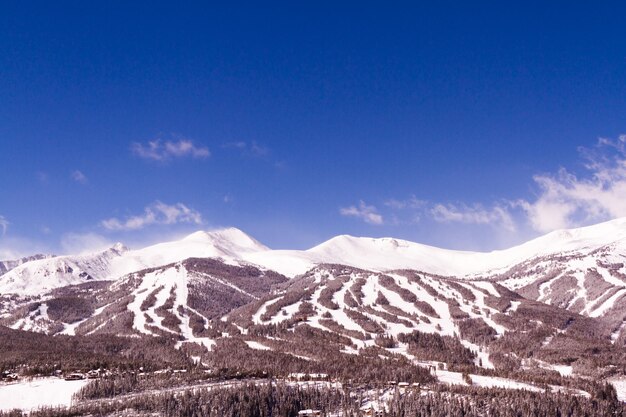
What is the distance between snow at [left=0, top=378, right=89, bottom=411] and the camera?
98.6 metres

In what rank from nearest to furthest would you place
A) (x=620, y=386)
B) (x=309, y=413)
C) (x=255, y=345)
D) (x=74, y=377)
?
(x=309, y=413)
(x=74, y=377)
(x=620, y=386)
(x=255, y=345)

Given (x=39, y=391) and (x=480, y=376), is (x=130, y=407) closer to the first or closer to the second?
(x=39, y=391)

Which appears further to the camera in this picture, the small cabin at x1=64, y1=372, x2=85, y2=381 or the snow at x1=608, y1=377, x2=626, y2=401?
the snow at x1=608, y1=377, x2=626, y2=401

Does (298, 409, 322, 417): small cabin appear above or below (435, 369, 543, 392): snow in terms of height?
below

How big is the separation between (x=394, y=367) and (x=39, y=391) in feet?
273

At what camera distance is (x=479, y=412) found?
91.1m

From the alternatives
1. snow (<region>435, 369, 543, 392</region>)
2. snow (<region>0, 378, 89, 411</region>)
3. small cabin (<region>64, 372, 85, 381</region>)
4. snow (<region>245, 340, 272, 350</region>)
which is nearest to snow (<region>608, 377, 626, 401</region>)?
snow (<region>435, 369, 543, 392</region>)

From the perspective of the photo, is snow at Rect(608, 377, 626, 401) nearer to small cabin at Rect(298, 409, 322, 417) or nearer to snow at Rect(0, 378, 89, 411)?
small cabin at Rect(298, 409, 322, 417)

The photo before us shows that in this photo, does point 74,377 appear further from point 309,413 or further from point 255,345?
point 255,345

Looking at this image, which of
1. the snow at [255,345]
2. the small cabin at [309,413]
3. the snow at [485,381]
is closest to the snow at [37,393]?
the small cabin at [309,413]

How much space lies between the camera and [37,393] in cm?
10462

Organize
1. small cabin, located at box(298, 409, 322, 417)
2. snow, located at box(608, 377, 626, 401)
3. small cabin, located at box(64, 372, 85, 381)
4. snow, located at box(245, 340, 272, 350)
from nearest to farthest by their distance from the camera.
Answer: small cabin, located at box(298, 409, 322, 417), small cabin, located at box(64, 372, 85, 381), snow, located at box(608, 377, 626, 401), snow, located at box(245, 340, 272, 350)

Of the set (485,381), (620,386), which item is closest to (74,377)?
(485,381)

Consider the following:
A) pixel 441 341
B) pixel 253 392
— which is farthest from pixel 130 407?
pixel 441 341
